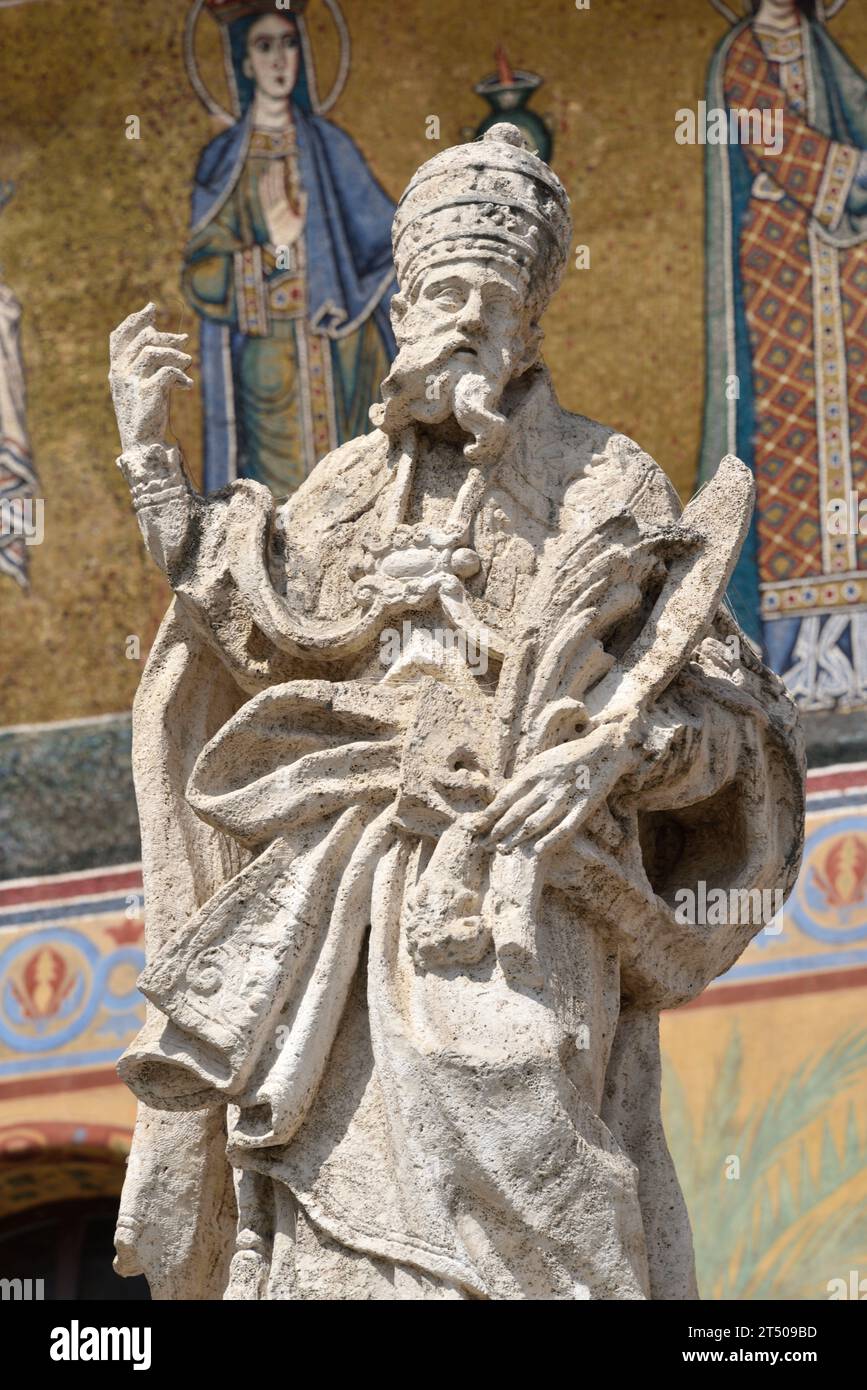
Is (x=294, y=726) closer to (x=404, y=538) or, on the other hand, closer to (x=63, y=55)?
(x=404, y=538)

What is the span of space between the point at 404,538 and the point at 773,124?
4988 mm

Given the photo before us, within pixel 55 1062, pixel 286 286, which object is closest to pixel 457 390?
pixel 55 1062

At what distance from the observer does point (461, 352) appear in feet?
17.2

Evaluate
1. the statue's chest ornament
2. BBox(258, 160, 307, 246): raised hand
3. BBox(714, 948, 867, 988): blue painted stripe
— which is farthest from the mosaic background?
the statue's chest ornament

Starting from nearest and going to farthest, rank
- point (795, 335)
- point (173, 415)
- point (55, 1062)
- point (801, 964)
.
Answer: point (801, 964) → point (55, 1062) → point (795, 335) → point (173, 415)

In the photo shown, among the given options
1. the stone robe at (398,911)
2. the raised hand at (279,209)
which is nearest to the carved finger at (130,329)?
the stone robe at (398,911)

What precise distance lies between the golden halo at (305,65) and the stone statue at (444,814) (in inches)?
186

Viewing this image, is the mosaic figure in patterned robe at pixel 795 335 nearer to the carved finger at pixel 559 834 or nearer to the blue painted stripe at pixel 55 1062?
A: the blue painted stripe at pixel 55 1062

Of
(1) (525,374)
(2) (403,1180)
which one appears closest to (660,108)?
(1) (525,374)

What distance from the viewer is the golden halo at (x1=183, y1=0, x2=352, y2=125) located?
1010 centimetres

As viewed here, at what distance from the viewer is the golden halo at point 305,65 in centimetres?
1010

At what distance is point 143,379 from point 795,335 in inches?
188

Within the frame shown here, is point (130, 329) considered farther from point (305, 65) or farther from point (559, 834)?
point (305, 65)

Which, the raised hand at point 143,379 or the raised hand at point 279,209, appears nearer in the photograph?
the raised hand at point 143,379
